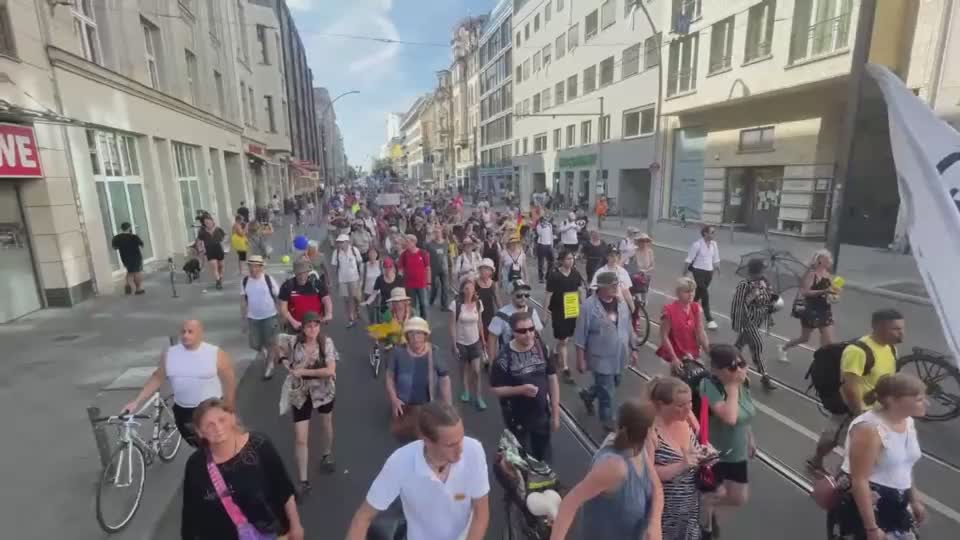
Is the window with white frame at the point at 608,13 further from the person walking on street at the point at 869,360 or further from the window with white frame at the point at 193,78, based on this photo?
the person walking on street at the point at 869,360

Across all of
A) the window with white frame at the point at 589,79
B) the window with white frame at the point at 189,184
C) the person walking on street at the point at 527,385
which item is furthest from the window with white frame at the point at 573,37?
the person walking on street at the point at 527,385

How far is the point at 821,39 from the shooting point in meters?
15.9

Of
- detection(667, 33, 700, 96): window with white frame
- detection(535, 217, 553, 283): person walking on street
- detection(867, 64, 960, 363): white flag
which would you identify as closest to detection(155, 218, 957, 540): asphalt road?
detection(867, 64, 960, 363): white flag

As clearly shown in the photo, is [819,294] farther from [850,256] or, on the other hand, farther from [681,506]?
→ [850,256]

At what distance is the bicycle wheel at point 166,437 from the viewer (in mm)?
4719

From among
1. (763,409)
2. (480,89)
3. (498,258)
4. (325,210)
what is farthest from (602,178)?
(480,89)

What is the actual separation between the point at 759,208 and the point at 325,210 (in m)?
27.0

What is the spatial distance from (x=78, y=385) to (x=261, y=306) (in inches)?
105

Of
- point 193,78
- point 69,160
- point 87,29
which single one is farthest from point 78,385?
point 193,78

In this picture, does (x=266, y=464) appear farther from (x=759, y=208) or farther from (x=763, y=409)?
(x=759, y=208)

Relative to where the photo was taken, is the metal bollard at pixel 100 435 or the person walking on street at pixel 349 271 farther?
the person walking on street at pixel 349 271

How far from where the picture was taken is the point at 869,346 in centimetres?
359

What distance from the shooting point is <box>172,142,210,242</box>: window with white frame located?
17.4 meters

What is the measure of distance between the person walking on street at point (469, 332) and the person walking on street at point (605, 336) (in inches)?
49.4
